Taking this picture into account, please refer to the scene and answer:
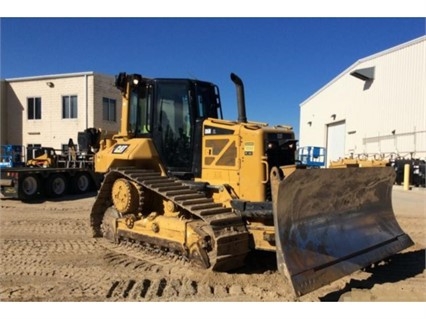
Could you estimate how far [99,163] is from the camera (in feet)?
25.3

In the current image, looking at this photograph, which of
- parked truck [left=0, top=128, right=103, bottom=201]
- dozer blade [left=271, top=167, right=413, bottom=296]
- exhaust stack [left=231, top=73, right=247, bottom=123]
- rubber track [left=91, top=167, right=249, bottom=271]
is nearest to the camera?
dozer blade [left=271, top=167, right=413, bottom=296]

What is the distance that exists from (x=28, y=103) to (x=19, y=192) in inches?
606

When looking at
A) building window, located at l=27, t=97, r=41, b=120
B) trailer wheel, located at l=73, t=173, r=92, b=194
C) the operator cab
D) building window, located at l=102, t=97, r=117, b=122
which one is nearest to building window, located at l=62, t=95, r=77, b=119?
building window, located at l=102, t=97, r=117, b=122

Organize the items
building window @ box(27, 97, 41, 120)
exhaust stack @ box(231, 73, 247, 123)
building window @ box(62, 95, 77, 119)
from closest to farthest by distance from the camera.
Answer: exhaust stack @ box(231, 73, 247, 123)
building window @ box(62, 95, 77, 119)
building window @ box(27, 97, 41, 120)

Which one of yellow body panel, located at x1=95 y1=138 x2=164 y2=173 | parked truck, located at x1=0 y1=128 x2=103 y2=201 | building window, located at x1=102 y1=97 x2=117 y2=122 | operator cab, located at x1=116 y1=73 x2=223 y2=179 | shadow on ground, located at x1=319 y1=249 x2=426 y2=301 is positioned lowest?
shadow on ground, located at x1=319 y1=249 x2=426 y2=301

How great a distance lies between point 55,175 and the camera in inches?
582

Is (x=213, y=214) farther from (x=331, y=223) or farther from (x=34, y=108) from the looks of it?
(x=34, y=108)

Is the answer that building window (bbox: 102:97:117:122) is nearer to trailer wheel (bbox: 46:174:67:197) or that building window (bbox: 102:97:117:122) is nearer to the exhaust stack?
trailer wheel (bbox: 46:174:67:197)

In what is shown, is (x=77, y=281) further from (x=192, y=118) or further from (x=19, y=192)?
(x=19, y=192)

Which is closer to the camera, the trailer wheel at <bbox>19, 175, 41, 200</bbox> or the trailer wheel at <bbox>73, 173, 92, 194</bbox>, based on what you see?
the trailer wheel at <bbox>19, 175, 41, 200</bbox>

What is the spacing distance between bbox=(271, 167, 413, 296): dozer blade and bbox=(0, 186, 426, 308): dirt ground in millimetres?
271

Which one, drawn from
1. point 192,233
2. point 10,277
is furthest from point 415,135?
point 10,277

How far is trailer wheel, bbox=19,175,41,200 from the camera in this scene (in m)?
13.4

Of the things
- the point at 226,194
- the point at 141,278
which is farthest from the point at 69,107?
the point at 141,278
